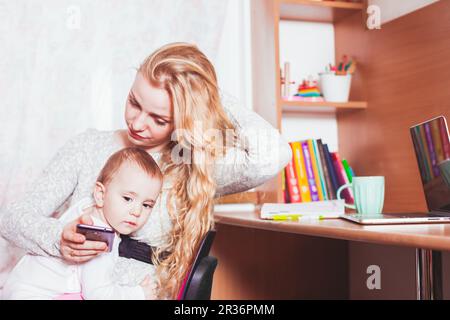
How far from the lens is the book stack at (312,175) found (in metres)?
1.67

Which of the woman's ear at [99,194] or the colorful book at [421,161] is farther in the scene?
the colorful book at [421,161]

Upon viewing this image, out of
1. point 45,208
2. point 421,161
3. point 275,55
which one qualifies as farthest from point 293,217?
point 275,55

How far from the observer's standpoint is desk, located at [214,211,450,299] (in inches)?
31.3

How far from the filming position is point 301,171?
169 cm

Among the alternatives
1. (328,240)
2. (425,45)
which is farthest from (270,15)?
(328,240)

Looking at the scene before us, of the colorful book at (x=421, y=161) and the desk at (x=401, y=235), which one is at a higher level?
the colorful book at (x=421, y=161)

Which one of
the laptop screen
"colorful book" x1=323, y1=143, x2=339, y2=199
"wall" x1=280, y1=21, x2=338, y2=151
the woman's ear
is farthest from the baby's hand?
"wall" x1=280, y1=21, x2=338, y2=151

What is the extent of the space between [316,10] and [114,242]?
119 cm

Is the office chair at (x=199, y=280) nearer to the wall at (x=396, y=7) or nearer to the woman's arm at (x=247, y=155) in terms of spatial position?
the woman's arm at (x=247, y=155)

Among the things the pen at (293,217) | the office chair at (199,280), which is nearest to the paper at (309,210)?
the pen at (293,217)

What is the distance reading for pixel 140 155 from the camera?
93 cm

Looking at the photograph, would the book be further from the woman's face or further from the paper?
the woman's face

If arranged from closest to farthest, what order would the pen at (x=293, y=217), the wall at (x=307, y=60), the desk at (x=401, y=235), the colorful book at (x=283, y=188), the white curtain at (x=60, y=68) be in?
1. the desk at (x=401, y=235)
2. the pen at (x=293, y=217)
3. the white curtain at (x=60, y=68)
4. the colorful book at (x=283, y=188)
5. the wall at (x=307, y=60)
